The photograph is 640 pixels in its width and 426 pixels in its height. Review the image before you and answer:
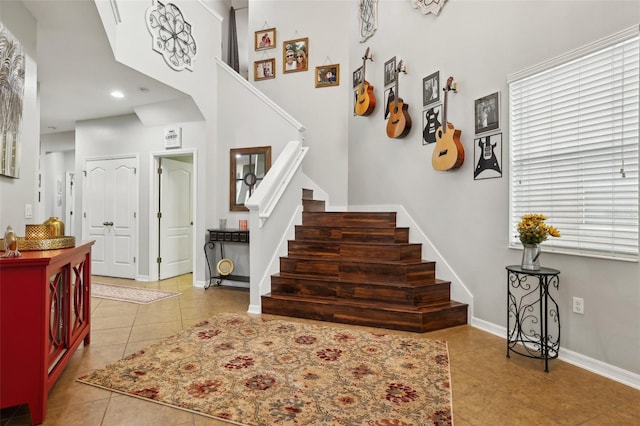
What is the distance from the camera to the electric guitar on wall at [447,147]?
344 centimetres

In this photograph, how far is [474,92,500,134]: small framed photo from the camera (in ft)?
10.2

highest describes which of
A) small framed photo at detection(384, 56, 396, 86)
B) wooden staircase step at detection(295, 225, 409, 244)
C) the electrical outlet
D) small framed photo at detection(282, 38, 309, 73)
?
small framed photo at detection(282, 38, 309, 73)

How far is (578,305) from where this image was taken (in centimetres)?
247

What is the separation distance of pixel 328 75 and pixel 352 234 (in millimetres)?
2919

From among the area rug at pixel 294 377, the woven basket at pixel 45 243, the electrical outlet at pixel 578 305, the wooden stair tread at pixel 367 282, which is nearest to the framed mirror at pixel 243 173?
the wooden stair tread at pixel 367 282

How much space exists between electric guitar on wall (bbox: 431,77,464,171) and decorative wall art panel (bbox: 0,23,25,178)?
3.67 metres

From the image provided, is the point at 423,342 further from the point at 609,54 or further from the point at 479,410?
the point at 609,54

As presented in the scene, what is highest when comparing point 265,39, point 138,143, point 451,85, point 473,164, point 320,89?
point 265,39

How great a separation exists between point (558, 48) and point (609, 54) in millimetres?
385

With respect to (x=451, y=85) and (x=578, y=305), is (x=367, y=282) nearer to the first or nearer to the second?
(x=578, y=305)

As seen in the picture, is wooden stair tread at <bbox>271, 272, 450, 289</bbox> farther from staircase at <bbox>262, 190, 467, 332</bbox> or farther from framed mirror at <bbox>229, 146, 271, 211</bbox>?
framed mirror at <bbox>229, 146, 271, 211</bbox>

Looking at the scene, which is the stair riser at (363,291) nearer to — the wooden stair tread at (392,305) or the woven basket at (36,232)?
the wooden stair tread at (392,305)

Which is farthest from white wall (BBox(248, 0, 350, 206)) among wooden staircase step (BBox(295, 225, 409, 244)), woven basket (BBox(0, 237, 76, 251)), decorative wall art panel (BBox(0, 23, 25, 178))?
woven basket (BBox(0, 237, 76, 251))

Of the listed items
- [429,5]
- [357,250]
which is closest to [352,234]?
[357,250]
